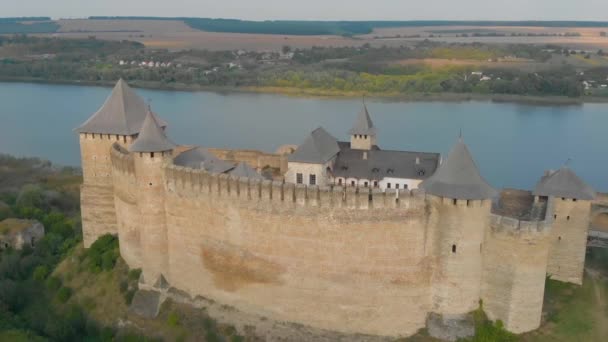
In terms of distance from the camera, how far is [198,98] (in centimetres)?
3666

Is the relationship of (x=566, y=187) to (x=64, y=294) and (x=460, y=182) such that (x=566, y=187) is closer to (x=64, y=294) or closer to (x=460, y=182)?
(x=460, y=182)

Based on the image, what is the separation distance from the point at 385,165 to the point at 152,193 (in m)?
5.14

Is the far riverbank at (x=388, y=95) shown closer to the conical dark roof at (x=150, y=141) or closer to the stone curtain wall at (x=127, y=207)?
the stone curtain wall at (x=127, y=207)

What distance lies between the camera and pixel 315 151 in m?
12.4

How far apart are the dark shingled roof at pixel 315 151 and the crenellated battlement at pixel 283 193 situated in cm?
368

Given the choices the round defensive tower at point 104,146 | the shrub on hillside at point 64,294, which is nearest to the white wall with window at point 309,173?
the round defensive tower at point 104,146

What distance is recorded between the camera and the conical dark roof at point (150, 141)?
9.19 meters

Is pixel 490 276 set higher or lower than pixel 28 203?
higher

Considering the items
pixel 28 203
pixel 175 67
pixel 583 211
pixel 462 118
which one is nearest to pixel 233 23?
pixel 175 67

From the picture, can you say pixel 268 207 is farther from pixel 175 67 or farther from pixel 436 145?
pixel 175 67

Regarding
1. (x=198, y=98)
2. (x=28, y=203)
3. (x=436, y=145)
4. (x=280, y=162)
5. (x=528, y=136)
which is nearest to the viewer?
(x=280, y=162)

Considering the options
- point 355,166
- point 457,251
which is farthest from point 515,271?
point 355,166

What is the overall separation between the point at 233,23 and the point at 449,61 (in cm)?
5221

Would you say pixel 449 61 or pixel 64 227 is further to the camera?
pixel 449 61
